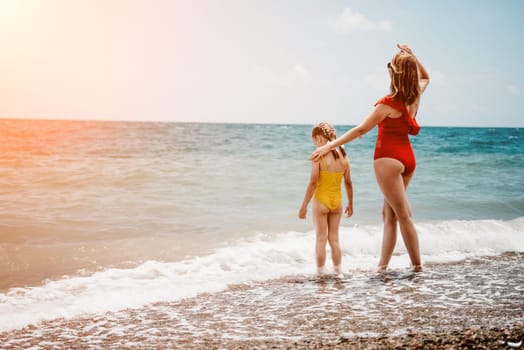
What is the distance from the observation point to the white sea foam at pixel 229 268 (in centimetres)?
414

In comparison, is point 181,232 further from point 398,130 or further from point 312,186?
point 398,130

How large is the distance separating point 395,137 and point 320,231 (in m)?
1.34

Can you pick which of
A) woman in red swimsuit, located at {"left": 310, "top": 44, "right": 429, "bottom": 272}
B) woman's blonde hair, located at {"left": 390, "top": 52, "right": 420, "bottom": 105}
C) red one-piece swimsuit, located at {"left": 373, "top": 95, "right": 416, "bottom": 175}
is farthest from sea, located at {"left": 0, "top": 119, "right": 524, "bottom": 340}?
woman's blonde hair, located at {"left": 390, "top": 52, "right": 420, "bottom": 105}

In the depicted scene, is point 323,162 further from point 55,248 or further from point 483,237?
point 55,248

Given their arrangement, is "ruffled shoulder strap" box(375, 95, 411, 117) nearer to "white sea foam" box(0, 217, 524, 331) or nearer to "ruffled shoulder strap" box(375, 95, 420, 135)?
"ruffled shoulder strap" box(375, 95, 420, 135)

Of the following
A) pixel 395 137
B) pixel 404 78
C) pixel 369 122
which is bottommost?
pixel 395 137

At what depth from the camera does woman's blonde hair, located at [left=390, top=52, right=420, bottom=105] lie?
4156mm

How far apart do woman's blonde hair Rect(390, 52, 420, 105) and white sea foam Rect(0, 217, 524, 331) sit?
2171mm

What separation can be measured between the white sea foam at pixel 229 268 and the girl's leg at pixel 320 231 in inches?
13.1

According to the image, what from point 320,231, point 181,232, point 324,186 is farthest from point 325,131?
point 181,232

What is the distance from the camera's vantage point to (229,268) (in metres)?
5.69

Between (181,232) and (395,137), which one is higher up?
(395,137)

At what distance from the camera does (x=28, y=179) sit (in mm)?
13070

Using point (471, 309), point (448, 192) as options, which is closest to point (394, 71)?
point (471, 309)
